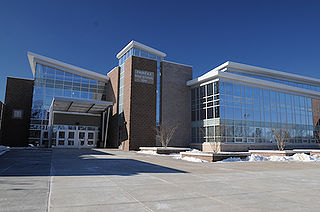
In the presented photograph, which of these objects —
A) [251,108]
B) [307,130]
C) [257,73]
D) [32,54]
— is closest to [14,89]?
[32,54]

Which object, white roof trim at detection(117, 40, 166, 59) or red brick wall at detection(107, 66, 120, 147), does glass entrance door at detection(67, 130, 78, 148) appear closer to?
red brick wall at detection(107, 66, 120, 147)

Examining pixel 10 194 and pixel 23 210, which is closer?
pixel 23 210

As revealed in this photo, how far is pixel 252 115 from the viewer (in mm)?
32688

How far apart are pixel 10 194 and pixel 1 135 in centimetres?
3656

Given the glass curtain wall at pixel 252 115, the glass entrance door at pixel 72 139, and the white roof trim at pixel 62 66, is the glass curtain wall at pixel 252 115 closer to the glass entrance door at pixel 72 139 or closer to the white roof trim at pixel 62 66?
the white roof trim at pixel 62 66

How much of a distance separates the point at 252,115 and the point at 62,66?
90.4 ft

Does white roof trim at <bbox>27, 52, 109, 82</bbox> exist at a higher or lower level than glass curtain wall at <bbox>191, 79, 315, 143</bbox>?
higher

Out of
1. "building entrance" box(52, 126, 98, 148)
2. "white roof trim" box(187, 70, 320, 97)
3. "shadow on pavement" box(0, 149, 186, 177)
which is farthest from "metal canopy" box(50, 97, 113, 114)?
"shadow on pavement" box(0, 149, 186, 177)

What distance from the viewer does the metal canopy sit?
31.7m

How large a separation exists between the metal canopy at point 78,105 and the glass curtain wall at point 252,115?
13264mm

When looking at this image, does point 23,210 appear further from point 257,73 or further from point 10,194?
point 257,73

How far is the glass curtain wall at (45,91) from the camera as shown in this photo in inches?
1395

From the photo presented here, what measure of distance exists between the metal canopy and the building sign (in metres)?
5.73

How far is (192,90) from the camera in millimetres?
36031
